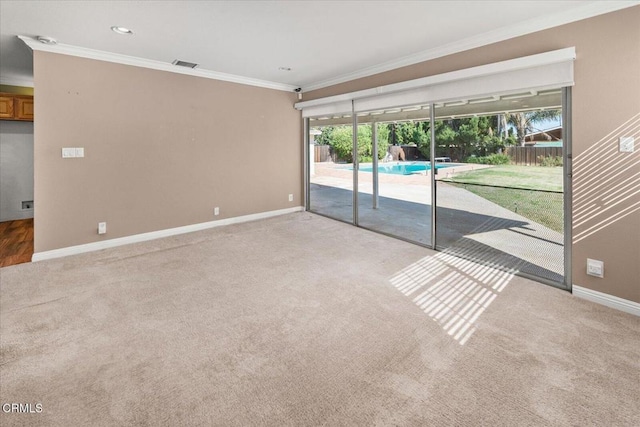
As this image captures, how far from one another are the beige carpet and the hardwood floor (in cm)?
52

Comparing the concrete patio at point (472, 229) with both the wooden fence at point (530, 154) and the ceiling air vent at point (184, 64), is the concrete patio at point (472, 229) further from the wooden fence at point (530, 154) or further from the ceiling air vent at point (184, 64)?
the ceiling air vent at point (184, 64)

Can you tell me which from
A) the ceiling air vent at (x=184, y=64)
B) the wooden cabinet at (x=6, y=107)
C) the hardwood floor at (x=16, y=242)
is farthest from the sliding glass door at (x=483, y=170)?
the wooden cabinet at (x=6, y=107)

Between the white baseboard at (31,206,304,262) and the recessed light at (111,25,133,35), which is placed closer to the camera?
the recessed light at (111,25,133,35)

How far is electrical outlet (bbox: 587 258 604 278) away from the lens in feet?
8.80

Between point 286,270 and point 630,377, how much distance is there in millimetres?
2646

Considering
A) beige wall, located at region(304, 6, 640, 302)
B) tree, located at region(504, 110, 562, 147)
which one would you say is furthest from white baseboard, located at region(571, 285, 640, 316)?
tree, located at region(504, 110, 562, 147)

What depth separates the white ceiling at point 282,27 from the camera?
106 inches

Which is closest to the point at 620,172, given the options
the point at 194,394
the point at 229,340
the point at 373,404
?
the point at 373,404

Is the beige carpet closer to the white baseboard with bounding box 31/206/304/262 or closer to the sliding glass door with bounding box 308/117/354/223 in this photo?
the white baseboard with bounding box 31/206/304/262

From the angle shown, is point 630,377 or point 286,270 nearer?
point 630,377

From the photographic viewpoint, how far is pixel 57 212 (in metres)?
3.87

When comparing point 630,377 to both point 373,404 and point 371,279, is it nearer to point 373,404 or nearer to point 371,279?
point 373,404

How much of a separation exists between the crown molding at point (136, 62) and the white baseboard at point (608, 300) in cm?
511

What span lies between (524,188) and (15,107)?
7.20 metres
